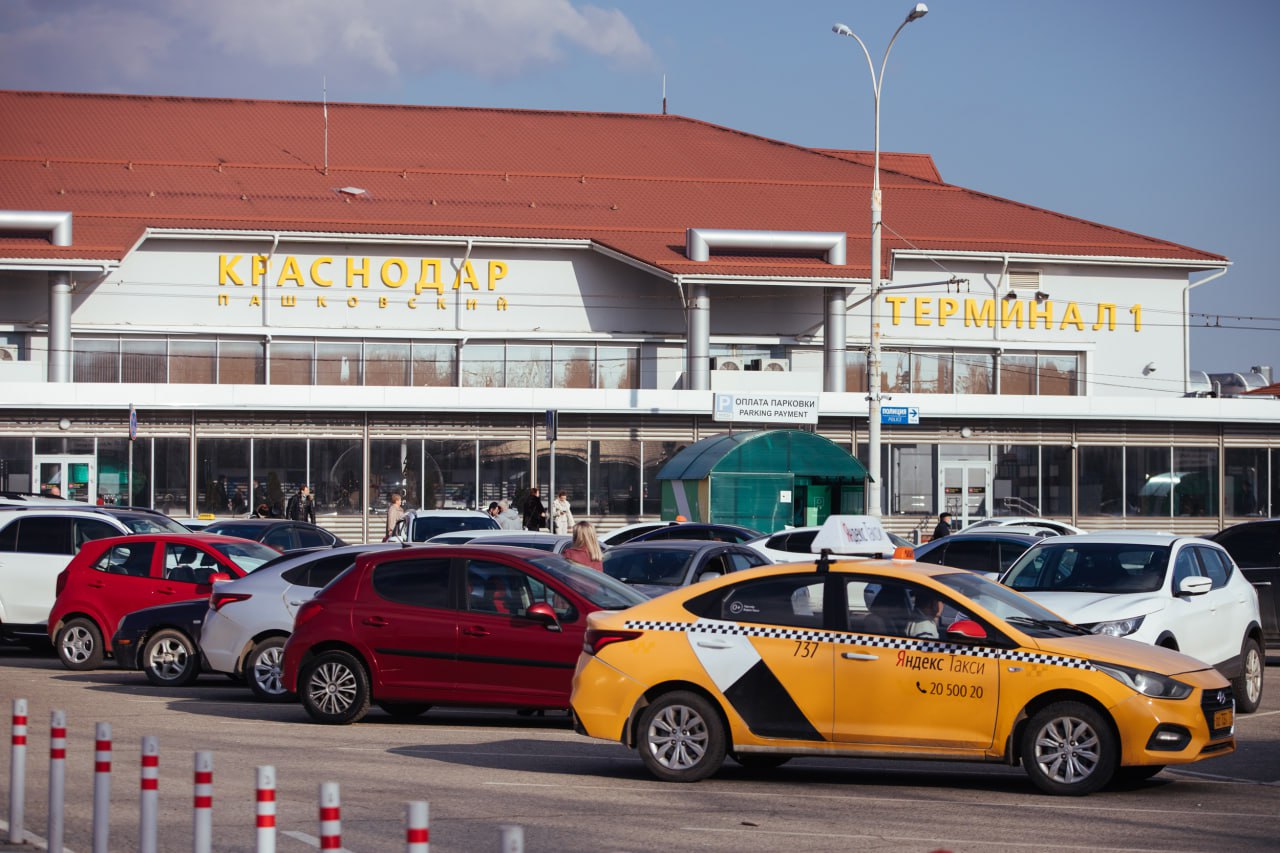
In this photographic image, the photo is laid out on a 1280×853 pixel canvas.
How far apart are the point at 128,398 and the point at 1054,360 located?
27.8m

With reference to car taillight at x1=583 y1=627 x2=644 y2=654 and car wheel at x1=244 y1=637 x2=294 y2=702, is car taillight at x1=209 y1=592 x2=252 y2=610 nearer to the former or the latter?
car wheel at x1=244 y1=637 x2=294 y2=702

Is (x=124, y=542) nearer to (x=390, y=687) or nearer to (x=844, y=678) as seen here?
(x=390, y=687)

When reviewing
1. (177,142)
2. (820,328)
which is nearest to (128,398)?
(177,142)

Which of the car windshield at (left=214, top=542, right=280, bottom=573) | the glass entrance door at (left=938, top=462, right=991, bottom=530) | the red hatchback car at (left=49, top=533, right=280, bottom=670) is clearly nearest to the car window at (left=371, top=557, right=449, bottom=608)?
the red hatchback car at (left=49, top=533, right=280, bottom=670)

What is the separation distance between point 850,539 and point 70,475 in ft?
105

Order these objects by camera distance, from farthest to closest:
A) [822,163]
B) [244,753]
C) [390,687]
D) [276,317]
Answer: [822,163]
[276,317]
[390,687]
[244,753]

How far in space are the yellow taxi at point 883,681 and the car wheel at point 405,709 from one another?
4.37 meters

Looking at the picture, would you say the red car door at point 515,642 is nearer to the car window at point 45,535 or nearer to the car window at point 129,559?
the car window at point 129,559

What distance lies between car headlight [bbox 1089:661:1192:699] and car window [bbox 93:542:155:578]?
13.0 metres

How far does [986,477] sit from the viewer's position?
43.5m

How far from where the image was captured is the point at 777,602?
36.9ft

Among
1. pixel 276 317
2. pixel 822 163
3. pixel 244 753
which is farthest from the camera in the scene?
pixel 822 163

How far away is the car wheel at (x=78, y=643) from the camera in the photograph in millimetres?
20016


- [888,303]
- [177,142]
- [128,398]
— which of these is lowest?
[128,398]
